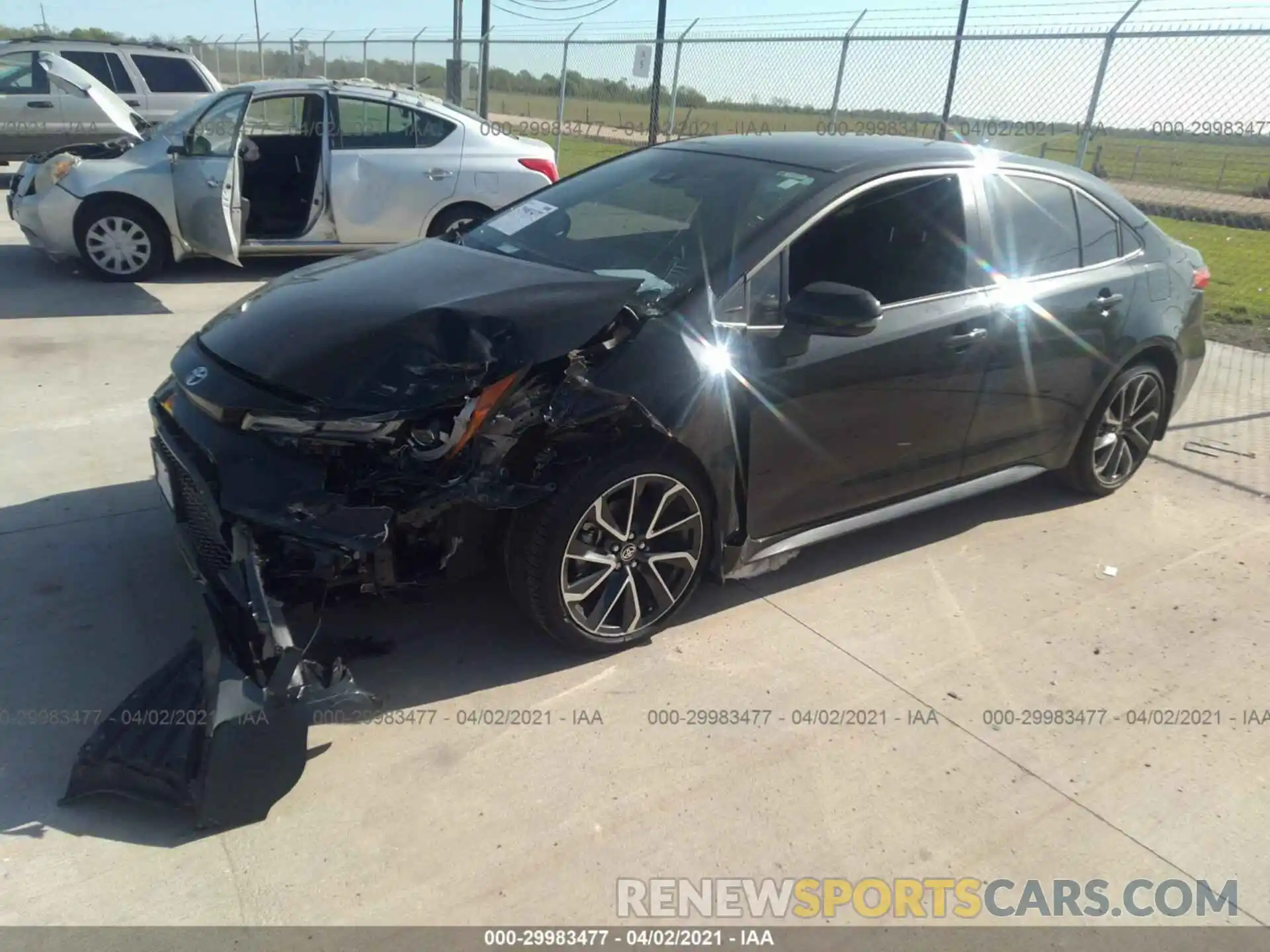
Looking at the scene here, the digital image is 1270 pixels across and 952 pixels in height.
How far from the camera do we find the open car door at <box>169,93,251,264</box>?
773 cm

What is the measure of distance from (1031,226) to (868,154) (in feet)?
2.93

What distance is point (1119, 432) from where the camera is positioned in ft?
16.8

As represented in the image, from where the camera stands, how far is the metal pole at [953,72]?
425 inches

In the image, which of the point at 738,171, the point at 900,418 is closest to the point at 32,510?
the point at 738,171

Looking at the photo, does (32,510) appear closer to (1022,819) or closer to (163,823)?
(163,823)

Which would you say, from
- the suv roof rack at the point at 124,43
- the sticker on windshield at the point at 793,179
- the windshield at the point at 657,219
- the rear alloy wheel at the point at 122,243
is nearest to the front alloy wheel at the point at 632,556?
the windshield at the point at 657,219

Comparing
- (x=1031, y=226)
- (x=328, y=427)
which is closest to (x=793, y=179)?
(x=1031, y=226)

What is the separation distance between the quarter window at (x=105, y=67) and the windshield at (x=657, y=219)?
11798mm

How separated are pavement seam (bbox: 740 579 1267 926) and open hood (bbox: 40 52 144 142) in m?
8.47

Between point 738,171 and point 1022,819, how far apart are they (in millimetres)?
2610

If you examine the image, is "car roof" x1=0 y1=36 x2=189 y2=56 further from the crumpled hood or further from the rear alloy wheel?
the crumpled hood

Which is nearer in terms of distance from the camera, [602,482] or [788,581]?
[602,482]

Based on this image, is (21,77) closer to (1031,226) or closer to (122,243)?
(122,243)

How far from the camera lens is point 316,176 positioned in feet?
28.6
